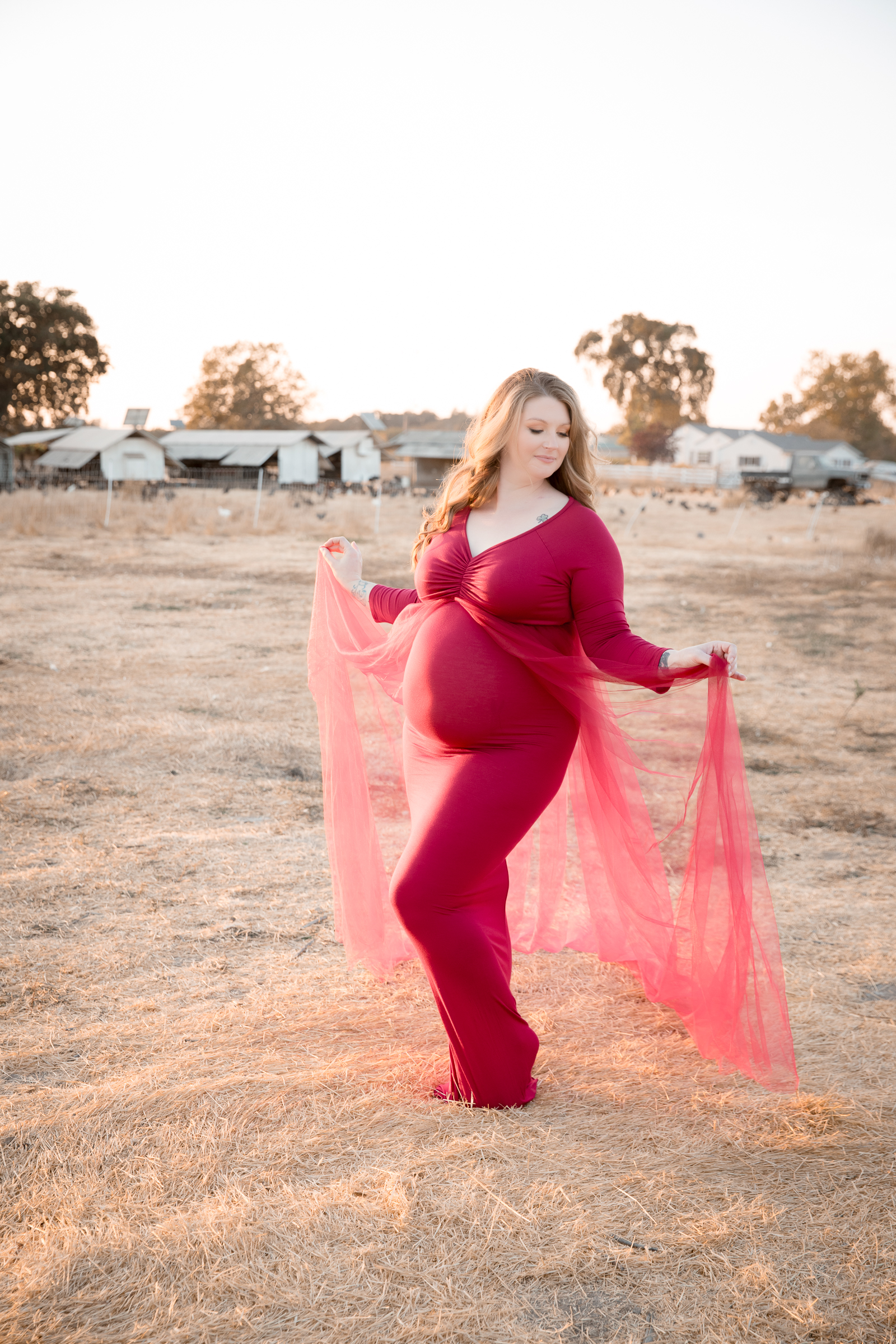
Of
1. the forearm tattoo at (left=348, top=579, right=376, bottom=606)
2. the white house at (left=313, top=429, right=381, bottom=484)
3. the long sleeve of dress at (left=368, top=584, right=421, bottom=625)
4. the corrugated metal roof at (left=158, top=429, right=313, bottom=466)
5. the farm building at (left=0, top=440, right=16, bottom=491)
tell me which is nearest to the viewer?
the long sleeve of dress at (left=368, top=584, right=421, bottom=625)

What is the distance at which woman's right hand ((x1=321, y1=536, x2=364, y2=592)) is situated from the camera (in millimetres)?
3637

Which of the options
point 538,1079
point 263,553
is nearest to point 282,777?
point 538,1079

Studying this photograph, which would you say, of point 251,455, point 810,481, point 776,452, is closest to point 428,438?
point 251,455

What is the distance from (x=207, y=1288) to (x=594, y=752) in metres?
1.71

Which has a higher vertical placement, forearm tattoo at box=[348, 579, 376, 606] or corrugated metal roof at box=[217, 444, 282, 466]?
corrugated metal roof at box=[217, 444, 282, 466]

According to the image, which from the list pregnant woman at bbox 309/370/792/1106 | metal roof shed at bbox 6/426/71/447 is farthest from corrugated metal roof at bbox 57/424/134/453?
pregnant woman at bbox 309/370/792/1106

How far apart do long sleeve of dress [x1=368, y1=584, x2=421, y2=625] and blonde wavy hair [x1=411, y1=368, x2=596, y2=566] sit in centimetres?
37

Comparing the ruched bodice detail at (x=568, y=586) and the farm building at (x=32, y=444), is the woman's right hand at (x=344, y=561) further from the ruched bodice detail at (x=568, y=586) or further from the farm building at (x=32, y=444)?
the farm building at (x=32, y=444)

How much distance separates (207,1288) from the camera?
1950mm

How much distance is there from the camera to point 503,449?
110 inches

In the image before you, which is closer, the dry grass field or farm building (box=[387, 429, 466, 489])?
the dry grass field

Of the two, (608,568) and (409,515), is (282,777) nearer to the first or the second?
(608,568)

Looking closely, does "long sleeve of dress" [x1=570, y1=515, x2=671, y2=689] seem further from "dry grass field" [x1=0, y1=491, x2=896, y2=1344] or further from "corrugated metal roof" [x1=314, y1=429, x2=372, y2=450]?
"corrugated metal roof" [x1=314, y1=429, x2=372, y2=450]

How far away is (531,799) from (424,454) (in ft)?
186
